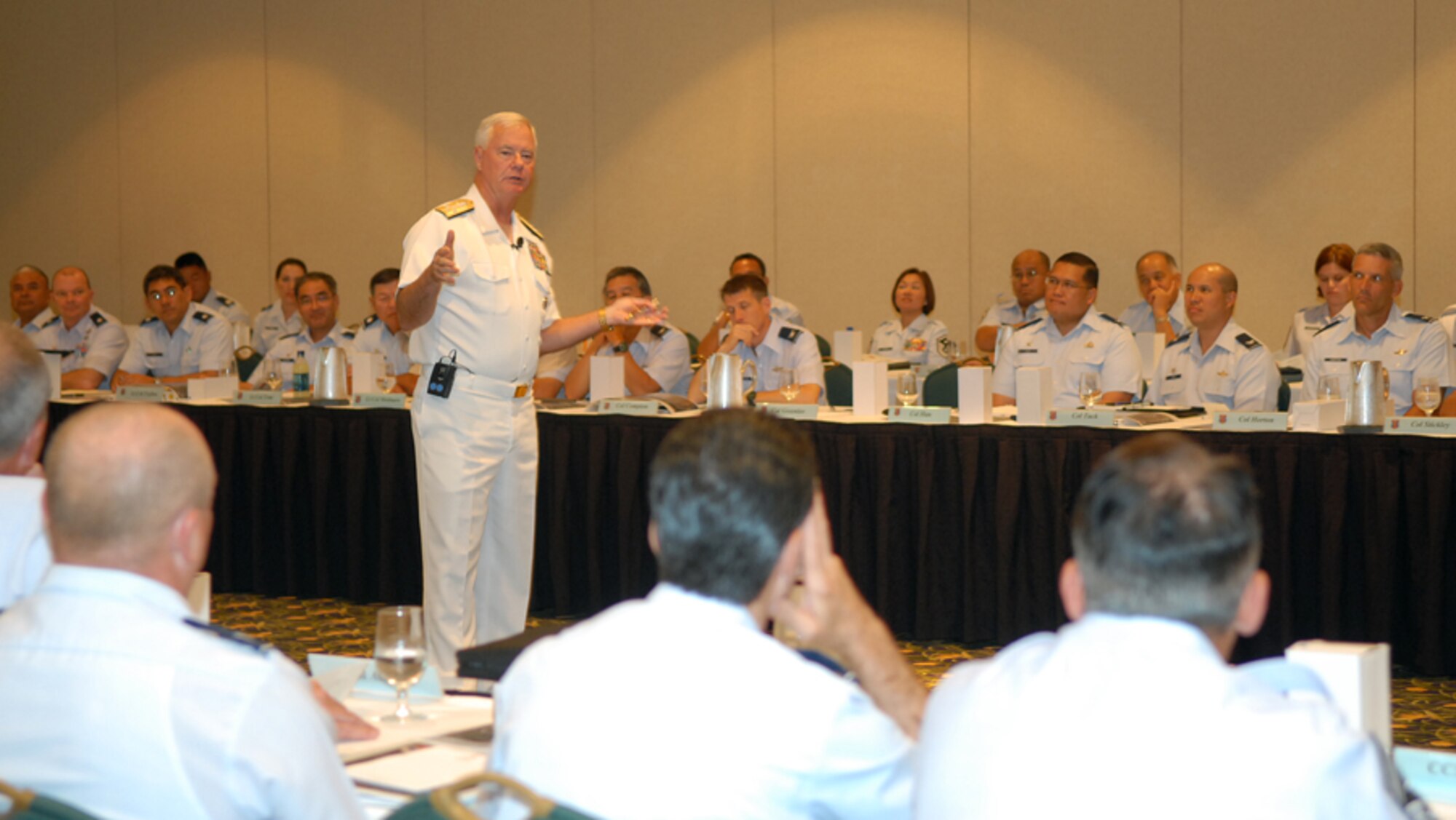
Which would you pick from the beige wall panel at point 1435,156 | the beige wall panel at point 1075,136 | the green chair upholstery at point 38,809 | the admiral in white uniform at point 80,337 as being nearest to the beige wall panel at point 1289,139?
the beige wall panel at point 1435,156

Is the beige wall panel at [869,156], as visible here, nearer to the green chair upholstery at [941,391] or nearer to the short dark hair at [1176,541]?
the green chair upholstery at [941,391]

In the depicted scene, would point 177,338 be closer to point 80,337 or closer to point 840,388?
point 80,337

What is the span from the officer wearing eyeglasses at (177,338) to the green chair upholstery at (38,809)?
20.4 ft

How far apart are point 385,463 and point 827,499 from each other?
1.64 metres

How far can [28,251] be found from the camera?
11.3 m

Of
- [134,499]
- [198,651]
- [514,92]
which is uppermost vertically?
[514,92]

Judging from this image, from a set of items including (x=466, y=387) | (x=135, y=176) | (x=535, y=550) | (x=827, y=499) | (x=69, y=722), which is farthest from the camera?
(x=135, y=176)

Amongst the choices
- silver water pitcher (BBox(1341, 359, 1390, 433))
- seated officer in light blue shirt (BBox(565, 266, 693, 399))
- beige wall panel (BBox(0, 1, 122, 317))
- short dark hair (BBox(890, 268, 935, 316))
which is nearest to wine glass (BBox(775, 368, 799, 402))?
seated officer in light blue shirt (BBox(565, 266, 693, 399))

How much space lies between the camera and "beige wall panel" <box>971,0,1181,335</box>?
8.02m

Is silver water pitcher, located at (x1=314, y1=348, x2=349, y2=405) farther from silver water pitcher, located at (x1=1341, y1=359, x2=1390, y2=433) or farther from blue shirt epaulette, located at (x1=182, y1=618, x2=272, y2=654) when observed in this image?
blue shirt epaulette, located at (x1=182, y1=618, x2=272, y2=654)

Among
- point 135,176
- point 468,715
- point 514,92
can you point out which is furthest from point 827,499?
point 135,176

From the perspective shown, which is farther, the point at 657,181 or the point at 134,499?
the point at 657,181

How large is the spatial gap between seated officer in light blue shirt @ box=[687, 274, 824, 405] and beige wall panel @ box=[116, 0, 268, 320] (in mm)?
5413

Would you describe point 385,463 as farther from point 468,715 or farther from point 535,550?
point 468,715
